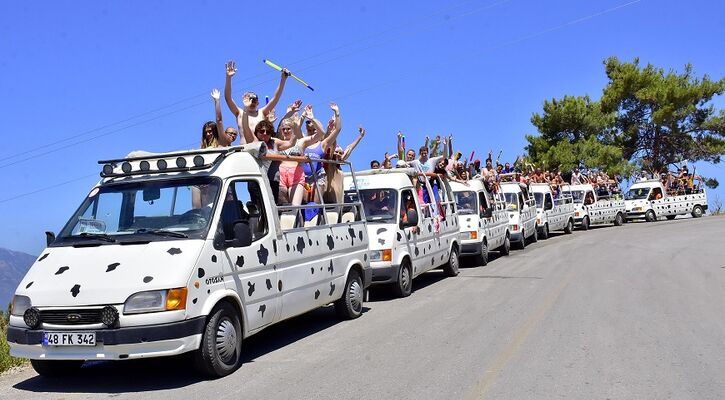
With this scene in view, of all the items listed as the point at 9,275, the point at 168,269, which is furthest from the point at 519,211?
the point at 9,275

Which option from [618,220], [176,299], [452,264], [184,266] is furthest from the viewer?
[618,220]

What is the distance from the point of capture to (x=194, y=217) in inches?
273

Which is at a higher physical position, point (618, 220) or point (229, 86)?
point (229, 86)

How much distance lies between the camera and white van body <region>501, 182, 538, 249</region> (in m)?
22.0

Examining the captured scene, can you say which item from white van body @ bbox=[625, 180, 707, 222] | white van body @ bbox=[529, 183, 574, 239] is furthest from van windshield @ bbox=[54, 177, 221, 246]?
white van body @ bbox=[625, 180, 707, 222]

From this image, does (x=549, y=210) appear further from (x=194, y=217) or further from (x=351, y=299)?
(x=194, y=217)

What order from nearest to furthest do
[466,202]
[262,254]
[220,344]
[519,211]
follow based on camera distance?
[220,344]
[262,254]
[466,202]
[519,211]

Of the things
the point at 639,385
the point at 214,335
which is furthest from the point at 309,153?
the point at 639,385

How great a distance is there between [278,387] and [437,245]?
26.5 feet

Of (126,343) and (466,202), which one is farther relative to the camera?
(466,202)

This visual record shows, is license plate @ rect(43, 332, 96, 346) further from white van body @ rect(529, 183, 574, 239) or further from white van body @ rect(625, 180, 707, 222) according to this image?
white van body @ rect(625, 180, 707, 222)

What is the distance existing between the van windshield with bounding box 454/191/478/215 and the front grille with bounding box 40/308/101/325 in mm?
12794

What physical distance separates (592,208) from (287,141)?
27.1m

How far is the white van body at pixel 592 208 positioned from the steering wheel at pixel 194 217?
27366 mm
